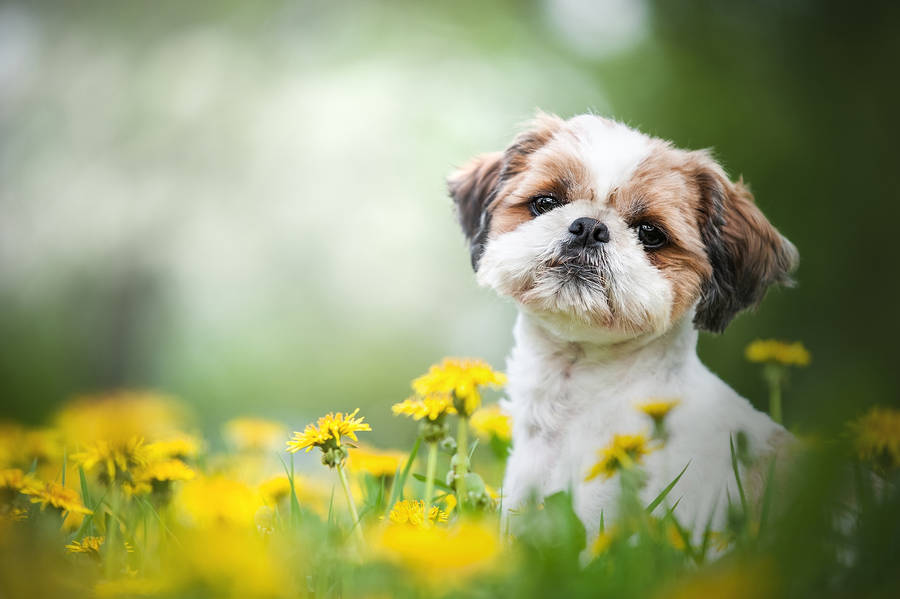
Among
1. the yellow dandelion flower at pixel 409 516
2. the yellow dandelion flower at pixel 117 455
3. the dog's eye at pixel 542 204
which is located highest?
the dog's eye at pixel 542 204

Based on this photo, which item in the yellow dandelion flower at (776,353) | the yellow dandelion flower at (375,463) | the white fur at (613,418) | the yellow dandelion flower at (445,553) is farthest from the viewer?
the yellow dandelion flower at (776,353)

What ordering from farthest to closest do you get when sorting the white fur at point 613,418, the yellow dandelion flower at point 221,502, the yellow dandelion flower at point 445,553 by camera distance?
the white fur at point 613,418 → the yellow dandelion flower at point 221,502 → the yellow dandelion flower at point 445,553

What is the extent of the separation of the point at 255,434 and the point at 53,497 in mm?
907

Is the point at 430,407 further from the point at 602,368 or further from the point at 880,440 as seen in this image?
the point at 880,440

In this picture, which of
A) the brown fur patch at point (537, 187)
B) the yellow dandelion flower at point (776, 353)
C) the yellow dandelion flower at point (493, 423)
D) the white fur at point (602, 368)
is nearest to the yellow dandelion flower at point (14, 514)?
the white fur at point (602, 368)

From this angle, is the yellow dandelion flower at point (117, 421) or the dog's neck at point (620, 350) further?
the dog's neck at point (620, 350)

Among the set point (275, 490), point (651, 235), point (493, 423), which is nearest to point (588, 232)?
point (651, 235)

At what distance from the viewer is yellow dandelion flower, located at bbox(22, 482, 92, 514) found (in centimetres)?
135

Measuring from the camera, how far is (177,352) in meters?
5.96

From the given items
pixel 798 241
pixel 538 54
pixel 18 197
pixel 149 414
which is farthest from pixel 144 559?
pixel 538 54

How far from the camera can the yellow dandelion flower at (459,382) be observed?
1.52 meters

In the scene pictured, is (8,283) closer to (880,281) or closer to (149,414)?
(149,414)

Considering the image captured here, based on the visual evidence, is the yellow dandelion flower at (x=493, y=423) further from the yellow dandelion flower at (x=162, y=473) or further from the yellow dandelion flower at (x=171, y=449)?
the yellow dandelion flower at (x=162, y=473)

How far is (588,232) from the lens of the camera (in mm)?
1729
